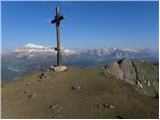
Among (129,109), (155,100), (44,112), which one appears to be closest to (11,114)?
(44,112)

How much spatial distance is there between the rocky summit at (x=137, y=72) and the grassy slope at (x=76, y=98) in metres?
2.80

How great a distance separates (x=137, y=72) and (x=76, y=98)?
38.0 ft

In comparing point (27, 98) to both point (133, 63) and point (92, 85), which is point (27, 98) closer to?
point (92, 85)

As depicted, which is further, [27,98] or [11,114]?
[27,98]

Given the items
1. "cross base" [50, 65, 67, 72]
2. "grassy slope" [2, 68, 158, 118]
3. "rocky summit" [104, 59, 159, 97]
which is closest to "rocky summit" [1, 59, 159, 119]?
"grassy slope" [2, 68, 158, 118]

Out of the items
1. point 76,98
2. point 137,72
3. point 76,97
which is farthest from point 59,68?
point 137,72

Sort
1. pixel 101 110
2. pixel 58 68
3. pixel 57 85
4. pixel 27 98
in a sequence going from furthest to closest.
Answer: pixel 58 68
pixel 57 85
pixel 27 98
pixel 101 110

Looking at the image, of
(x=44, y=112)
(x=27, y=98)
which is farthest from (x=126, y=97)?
(x=27, y=98)

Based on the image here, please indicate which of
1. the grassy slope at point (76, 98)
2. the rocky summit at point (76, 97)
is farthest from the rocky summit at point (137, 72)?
the grassy slope at point (76, 98)

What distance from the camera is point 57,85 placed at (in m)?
19.7

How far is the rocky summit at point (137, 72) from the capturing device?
24.7m

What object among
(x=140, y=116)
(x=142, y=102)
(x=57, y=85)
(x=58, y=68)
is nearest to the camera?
(x=140, y=116)

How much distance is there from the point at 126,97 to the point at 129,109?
2381 millimetres

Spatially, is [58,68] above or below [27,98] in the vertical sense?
above
